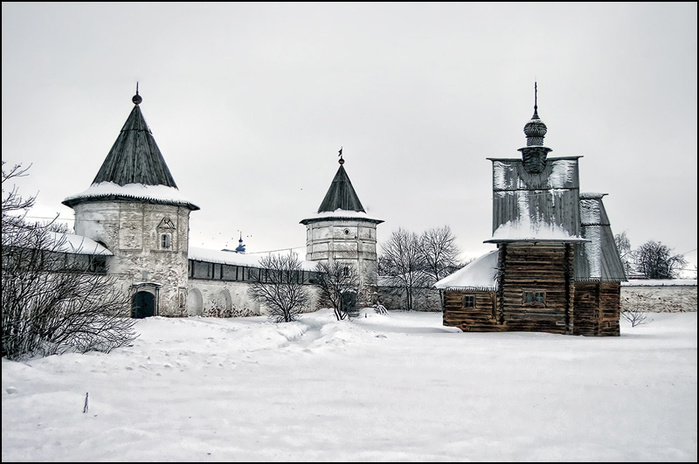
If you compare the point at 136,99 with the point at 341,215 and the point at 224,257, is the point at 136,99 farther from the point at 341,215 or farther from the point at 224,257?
the point at 341,215

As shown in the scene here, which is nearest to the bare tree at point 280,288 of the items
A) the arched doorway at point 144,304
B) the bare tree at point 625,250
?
the arched doorway at point 144,304

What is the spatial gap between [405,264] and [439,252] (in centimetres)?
292

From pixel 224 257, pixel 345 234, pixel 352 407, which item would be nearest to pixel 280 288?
pixel 224 257

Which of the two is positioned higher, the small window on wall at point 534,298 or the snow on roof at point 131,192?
the snow on roof at point 131,192

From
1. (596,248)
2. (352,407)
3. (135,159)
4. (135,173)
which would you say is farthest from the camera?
(135,159)

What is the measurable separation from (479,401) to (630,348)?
25.6 feet

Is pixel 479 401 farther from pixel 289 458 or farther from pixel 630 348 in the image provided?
pixel 630 348

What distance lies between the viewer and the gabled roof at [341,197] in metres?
39.6

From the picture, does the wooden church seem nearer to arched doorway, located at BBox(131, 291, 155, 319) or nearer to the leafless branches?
arched doorway, located at BBox(131, 291, 155, 319)

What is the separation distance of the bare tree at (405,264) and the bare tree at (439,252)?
1.29 ft

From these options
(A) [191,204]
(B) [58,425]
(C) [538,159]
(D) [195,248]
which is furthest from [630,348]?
(D) [195,248]

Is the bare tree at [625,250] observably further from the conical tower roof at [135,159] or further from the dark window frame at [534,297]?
the conical tower roof at [135,159]

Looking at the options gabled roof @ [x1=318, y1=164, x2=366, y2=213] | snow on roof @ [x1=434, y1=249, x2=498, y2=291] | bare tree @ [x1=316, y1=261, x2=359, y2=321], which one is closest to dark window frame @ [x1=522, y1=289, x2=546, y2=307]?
snow on roof @ [x1=434, y1=249, x2=498, y2=291]

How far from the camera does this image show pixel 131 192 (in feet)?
85.3
